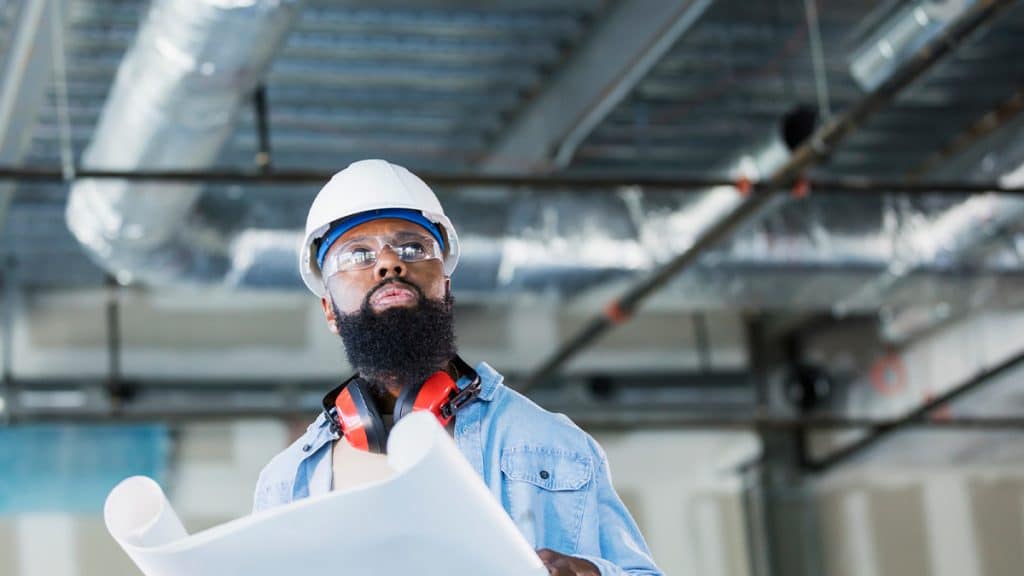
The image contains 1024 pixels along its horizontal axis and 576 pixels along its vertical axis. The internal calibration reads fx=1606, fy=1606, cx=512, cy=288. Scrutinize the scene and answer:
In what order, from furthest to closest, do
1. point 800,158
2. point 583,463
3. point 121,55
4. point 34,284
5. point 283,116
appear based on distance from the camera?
point 34,284
point 283,116
point 121,55
point 800,158
point 583,463

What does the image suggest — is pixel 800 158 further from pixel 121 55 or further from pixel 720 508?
pixel 720 508

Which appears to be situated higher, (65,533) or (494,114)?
(494,114)

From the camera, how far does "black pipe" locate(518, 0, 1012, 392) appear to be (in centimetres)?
426

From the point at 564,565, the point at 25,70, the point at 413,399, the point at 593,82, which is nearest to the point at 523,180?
the point at 593,82

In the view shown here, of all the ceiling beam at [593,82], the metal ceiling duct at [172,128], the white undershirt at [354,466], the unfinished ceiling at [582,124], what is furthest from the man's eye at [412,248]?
the unfinished ceiling at [582,124]

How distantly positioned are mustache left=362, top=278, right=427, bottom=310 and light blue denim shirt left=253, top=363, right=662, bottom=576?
12 cm

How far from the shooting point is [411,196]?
6.57 ft

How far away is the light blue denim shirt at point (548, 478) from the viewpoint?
1.82m

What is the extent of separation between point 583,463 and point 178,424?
6.18 metres

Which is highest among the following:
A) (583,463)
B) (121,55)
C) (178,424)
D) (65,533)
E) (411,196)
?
(121,55)

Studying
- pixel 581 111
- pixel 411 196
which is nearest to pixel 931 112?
pixel 581 111

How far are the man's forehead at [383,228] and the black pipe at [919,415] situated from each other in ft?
18.8

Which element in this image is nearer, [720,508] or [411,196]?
[411,196]

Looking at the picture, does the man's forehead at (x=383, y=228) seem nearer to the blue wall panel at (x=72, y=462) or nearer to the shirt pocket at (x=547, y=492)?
the shirt pocket at (x=547, y=492)
